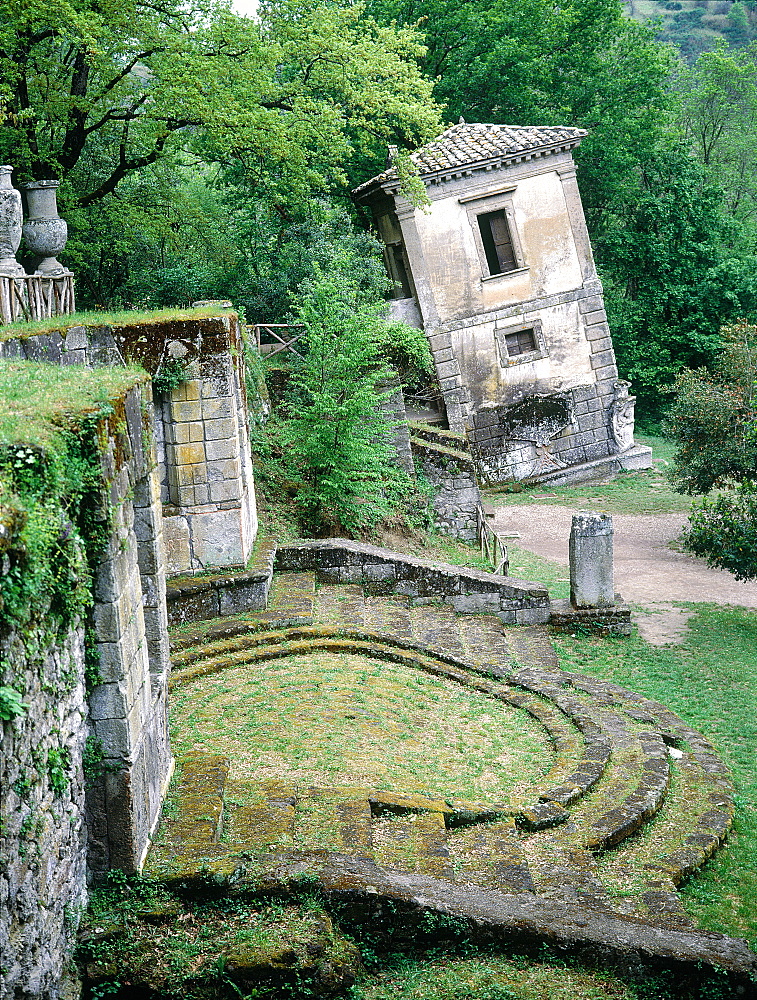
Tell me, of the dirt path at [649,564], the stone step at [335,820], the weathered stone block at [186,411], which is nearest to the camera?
the stone step at [335,820]

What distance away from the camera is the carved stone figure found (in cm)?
2408

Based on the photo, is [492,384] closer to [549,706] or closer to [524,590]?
[524,590]

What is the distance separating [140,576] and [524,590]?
750cm

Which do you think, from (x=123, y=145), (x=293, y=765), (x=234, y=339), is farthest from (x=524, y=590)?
(x=123, y=145)

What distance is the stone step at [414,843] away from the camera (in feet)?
20.6

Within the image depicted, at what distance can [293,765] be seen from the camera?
7602 millimetres

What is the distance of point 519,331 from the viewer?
2377 centimetres

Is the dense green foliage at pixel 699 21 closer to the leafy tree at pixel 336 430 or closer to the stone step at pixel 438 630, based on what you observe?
the leafy tree at pixel 336 430

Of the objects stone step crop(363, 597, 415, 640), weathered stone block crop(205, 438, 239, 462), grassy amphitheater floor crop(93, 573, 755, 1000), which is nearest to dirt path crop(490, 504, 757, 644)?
grassy amphitheater floor crop(93, 573, 755, 1000)

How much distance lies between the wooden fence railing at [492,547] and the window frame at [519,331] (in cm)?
644

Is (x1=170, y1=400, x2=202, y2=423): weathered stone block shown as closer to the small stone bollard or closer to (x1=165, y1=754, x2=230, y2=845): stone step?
(x1=165, y1=754, x2=230, y2=845): stone step

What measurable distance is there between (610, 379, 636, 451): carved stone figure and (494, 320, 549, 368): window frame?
2.12m

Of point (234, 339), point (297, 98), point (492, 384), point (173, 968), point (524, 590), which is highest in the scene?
point (297, 98)

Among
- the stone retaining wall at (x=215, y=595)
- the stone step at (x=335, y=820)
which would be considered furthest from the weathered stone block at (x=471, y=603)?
the stone step at (x=335, y=820)
